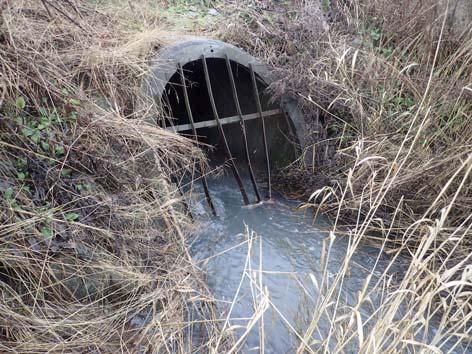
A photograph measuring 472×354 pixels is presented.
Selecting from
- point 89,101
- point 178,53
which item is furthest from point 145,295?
point 178,53

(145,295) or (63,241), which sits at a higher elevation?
(63,241)

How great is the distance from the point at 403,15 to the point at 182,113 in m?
2.60

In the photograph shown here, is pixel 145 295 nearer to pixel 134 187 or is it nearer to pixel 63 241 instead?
pixel 63 241

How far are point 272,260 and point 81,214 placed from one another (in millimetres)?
1466

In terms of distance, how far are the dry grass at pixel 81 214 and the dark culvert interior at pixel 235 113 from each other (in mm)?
1436

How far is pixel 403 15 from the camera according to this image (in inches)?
174

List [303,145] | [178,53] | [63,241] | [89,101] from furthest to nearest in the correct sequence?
[303,145] < [178,53] < [89,101] < [63,241]

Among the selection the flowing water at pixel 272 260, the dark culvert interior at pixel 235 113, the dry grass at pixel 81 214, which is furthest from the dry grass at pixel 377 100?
the dry grass at pixel 81 214

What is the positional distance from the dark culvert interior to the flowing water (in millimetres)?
645

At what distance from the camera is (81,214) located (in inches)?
104

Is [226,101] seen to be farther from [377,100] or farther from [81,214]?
[81,214]

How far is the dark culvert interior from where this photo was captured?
471 cm

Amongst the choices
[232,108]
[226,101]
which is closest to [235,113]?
[232,108]

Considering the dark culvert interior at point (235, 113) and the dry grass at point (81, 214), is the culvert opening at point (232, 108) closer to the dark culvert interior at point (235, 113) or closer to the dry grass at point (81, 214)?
the dark culvert interior at point (235, 113)
